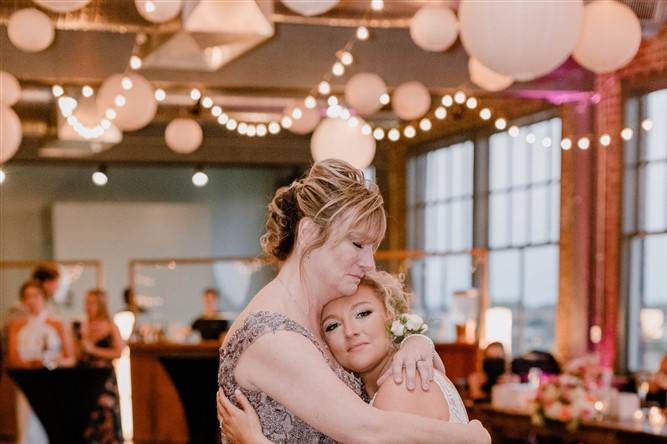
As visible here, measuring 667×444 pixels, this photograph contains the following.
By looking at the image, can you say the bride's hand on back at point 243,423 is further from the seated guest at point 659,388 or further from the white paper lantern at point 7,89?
the seated guest at point 659,388

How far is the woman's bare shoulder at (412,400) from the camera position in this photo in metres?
2.37

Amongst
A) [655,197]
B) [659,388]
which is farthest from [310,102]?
[655,197]

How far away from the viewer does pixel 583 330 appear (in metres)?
10.5

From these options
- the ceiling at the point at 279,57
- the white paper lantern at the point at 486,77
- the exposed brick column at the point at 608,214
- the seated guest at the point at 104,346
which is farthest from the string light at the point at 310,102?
the exposed brick column at the point at 608,214

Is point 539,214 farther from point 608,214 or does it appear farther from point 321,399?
point 321,399

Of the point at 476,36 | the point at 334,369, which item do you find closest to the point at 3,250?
the point at 476,36

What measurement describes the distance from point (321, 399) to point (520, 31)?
2394 mm

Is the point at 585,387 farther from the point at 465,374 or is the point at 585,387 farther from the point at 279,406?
the point at 279,406

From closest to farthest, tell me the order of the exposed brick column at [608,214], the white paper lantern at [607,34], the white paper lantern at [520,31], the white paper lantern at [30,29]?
the white paper lantern at [520,31], the white paper lantern at [607,34], the white paper lantern at [30,29], the exposed brick column at [608,214]

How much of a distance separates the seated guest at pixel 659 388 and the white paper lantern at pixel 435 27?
2.85 m

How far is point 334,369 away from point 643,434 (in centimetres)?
429

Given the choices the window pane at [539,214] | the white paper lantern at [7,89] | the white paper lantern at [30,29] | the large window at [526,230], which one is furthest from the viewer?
the window pane at [539,214]

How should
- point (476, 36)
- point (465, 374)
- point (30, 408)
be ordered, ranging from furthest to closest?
point (465, 374), point (30, 408), point (476, 36)

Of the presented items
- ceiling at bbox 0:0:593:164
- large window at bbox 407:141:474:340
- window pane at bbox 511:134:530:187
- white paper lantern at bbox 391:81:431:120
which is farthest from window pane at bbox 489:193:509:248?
white paper lantern at bbox 391:81:431:120
